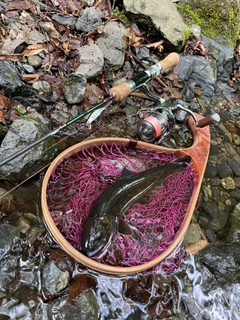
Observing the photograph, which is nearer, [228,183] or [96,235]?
[96,235]

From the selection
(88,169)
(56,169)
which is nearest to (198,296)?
(88,169)

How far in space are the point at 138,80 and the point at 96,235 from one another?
5.92 ft

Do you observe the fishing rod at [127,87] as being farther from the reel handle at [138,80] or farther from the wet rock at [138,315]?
the wet rock at [138,315]

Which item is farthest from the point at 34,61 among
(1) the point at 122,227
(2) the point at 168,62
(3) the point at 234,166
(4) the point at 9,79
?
(3) the point at 234,166

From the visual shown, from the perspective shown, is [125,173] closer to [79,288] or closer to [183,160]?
[183,160]

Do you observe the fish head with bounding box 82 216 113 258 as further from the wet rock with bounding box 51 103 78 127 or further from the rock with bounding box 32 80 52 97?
the rock with bounding box 32 80 52 97

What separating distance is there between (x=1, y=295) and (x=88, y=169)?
1483 mm

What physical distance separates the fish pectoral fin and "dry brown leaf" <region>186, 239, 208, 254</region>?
75 cm

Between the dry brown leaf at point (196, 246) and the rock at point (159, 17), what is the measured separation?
3.37 meters

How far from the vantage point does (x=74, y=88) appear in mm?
4285

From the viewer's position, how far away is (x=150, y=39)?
18.6ft

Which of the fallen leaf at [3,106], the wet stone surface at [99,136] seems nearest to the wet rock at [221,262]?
the wet stone surface at [99,136]

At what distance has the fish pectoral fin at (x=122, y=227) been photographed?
3283mm

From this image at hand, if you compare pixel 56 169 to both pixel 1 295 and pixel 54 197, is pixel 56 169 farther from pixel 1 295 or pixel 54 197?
pixel 1 295
